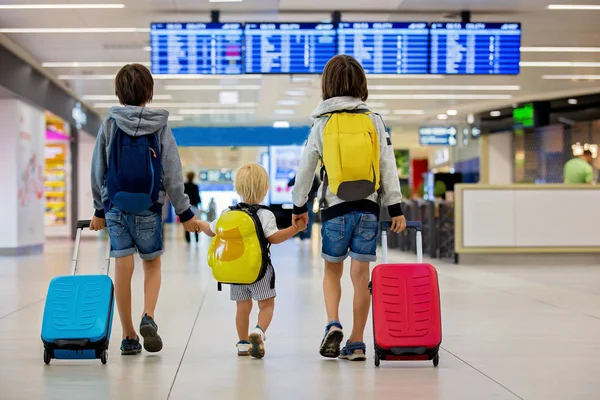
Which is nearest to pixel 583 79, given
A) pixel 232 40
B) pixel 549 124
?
pixel 549 124

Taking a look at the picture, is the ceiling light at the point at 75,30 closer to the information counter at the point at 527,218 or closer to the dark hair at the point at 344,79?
the information counter at the point at 527,218

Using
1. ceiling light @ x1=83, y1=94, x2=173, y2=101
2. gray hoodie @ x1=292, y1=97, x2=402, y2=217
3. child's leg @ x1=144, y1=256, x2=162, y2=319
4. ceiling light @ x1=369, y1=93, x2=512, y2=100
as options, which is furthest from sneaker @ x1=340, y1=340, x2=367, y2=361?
ceiling light @ x1=83, y1=94, x2=173, y2=101

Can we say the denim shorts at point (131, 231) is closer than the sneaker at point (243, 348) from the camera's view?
Yes

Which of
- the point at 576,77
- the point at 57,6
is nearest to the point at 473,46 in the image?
the point at 57,6

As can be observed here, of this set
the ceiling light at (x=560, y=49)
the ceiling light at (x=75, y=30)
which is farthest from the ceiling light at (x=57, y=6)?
the ceiling light at (x=560, y=49)

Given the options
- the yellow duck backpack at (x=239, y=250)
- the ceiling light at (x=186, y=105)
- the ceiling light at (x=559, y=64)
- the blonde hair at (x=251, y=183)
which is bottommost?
the yellow duck backpack at (x=239, y=250)

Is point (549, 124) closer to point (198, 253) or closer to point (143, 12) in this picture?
point (198, 253)

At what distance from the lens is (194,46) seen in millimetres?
10508

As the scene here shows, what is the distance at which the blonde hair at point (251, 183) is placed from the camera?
438cm

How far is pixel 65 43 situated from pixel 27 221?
451 cm

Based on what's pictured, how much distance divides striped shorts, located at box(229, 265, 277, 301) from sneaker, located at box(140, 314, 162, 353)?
421 millimetres

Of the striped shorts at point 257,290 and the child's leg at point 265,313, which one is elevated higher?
the striped shorts at point 257,290

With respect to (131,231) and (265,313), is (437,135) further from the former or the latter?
(131,231)

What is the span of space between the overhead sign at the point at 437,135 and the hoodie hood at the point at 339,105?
2128 centimetres
